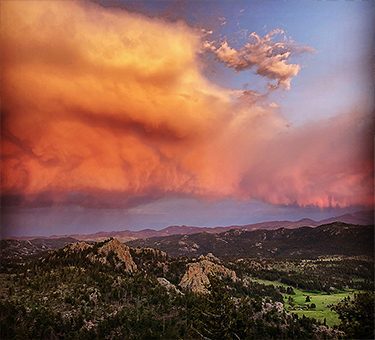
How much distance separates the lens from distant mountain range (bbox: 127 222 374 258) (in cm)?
2454

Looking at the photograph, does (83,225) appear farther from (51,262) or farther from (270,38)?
(270,38)

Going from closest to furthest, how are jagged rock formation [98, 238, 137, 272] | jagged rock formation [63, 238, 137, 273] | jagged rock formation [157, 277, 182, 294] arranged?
jagged rock formation [157, 277, 182, 294] < jagged rock formation [63, 238, 137, 273] < jagged rock formation [98, 238, 137, 272]

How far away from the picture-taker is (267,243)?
130 feet

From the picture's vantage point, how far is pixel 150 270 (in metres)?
26.0

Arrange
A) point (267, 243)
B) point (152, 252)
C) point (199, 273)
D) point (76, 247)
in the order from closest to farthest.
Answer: point (76, 247) → point (199, 273) → point (152, 252) → point (267, 243)

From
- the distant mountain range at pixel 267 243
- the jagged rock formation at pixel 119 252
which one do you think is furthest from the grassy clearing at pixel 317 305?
the jagged rock formation at pixel 119 252

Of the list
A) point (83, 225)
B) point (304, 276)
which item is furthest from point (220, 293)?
point (304, 276)

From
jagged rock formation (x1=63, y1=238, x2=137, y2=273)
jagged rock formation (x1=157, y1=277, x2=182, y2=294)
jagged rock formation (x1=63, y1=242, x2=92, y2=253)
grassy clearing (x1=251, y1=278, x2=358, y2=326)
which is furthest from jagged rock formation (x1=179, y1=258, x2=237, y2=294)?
jagged rock formation (x1=63, y1=242, x2=92, y2=253)

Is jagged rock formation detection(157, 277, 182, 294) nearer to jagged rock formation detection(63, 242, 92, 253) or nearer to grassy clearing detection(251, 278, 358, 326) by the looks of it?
jagged rock formation detection(63, 242, 92, 253)

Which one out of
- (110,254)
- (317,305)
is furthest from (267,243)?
(317,305)

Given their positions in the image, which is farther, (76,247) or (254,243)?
(254,243)

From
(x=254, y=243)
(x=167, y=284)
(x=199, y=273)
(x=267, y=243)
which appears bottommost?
(x=167, y=284)

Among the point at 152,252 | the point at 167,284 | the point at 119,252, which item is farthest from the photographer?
the point at 152,252

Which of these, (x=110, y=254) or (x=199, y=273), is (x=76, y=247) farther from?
(x=199, y=273)
